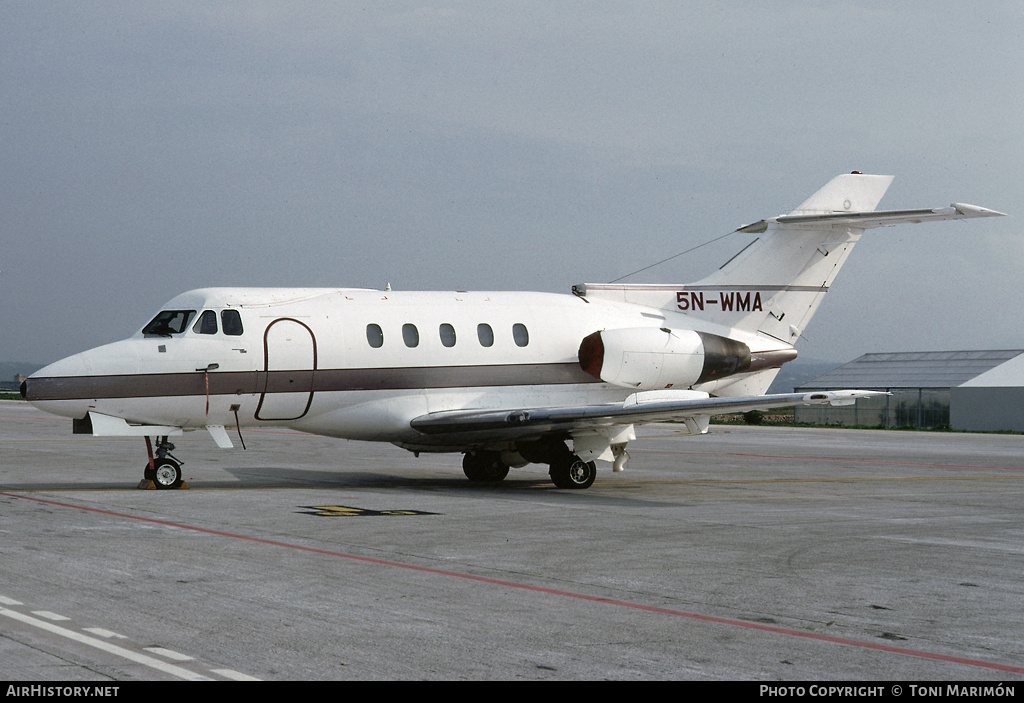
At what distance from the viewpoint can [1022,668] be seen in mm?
7949

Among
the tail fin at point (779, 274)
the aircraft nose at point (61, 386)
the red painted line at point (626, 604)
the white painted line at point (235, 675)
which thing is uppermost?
the tail fin at point (779, 274)

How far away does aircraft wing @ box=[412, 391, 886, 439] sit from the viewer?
64.9 feet

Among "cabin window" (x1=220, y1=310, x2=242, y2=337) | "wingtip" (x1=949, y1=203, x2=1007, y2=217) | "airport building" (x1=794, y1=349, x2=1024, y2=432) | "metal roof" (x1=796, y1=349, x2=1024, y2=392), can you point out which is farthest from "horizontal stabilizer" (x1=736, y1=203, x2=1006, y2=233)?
"metal roof" (x1=796, y1=349, x2=1024, y2=392)

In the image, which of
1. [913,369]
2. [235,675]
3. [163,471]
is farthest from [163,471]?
[913,369]

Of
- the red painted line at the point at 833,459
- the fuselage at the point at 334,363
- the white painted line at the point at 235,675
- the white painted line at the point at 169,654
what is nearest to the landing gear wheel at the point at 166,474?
the fuselage at the point at 334,363

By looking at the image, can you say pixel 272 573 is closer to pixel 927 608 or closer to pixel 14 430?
pixel 927 608

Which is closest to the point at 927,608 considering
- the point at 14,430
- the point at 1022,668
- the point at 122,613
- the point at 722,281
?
the point at 1022,668

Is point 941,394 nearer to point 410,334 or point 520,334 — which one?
point 520,334

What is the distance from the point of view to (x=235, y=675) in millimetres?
7402

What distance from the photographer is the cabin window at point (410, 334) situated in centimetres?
2216

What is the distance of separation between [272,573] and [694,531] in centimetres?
611

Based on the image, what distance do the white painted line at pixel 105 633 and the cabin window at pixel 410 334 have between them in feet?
44.8

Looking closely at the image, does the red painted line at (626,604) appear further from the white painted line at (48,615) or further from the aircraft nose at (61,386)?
the aircraft nose at (61,386)

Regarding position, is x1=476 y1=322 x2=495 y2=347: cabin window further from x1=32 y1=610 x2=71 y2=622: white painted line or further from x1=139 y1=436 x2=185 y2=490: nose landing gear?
x1=32 y1=610 x2=71 y2=622: white painted line
